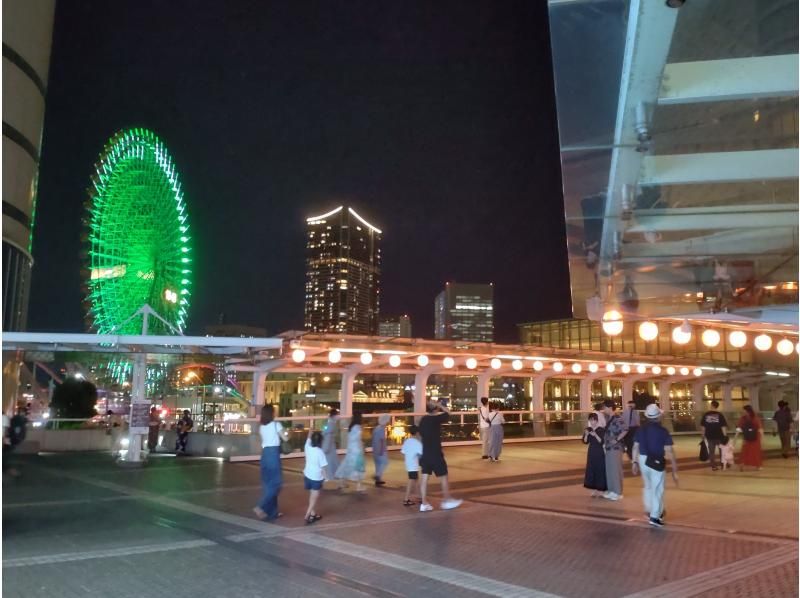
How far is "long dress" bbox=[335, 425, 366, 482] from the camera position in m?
12.3

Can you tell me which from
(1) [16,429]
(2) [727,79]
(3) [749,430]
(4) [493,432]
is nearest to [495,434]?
(4) [493,432]

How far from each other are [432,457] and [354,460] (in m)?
2.39

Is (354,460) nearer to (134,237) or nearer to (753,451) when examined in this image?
(753,451)

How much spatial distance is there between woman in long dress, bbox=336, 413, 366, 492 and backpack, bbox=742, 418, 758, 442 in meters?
9.40

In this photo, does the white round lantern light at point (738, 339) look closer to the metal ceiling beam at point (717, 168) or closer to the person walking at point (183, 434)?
the metal ceiling beam at point (717, 168)

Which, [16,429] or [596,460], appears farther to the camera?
[596,460]

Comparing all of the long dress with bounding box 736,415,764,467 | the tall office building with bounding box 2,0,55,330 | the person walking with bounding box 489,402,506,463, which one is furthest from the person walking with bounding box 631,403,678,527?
the tall office building with bounding box 2,0,55,330

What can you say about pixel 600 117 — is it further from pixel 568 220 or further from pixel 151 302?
pixel 151 302

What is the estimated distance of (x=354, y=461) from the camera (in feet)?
40.7

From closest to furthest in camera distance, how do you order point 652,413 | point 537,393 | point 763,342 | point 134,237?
point 652,413 < point 763,342 < point 537,393 < point 134,237

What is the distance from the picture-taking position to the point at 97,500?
11117mm

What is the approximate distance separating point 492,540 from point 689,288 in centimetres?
690

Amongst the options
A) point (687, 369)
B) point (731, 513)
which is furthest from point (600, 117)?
point (687, 369)

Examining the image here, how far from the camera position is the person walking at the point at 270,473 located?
949cm
